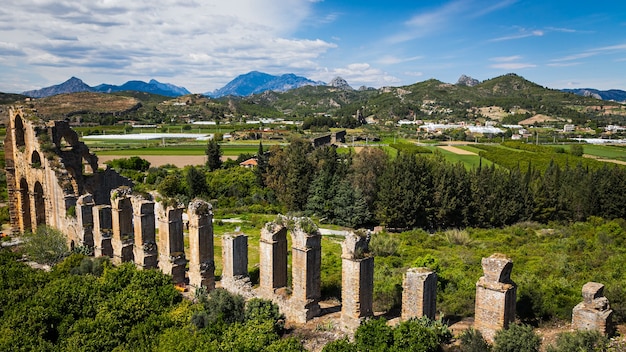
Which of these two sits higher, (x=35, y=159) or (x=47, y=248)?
(x=35, y=159)

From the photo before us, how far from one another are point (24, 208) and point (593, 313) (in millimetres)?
29400

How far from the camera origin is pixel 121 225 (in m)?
18.9

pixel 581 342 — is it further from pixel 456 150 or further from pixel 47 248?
pixel 456 150

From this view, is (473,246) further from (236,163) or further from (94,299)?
(236,163)

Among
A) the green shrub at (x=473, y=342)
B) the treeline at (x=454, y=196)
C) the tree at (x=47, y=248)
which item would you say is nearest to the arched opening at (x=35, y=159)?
the tree at (x=47, y=248)

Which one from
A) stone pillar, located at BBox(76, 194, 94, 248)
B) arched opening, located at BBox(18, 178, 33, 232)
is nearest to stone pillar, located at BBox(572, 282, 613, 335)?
stone pillar, located at BBox(76, 194, 94, 248)

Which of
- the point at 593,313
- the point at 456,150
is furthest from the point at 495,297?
the point at 456,150

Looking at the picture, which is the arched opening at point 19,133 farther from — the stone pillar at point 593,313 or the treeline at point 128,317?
the stone pillar at point 593,313

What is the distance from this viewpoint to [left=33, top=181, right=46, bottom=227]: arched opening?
2528 cm

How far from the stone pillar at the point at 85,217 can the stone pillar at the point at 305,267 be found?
12153 millimetres

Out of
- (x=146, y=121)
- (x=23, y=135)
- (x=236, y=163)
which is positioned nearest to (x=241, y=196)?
(x=236, y=163)

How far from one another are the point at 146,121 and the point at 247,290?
129563mm

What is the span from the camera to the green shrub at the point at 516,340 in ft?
34.7

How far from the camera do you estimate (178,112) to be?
535ft
